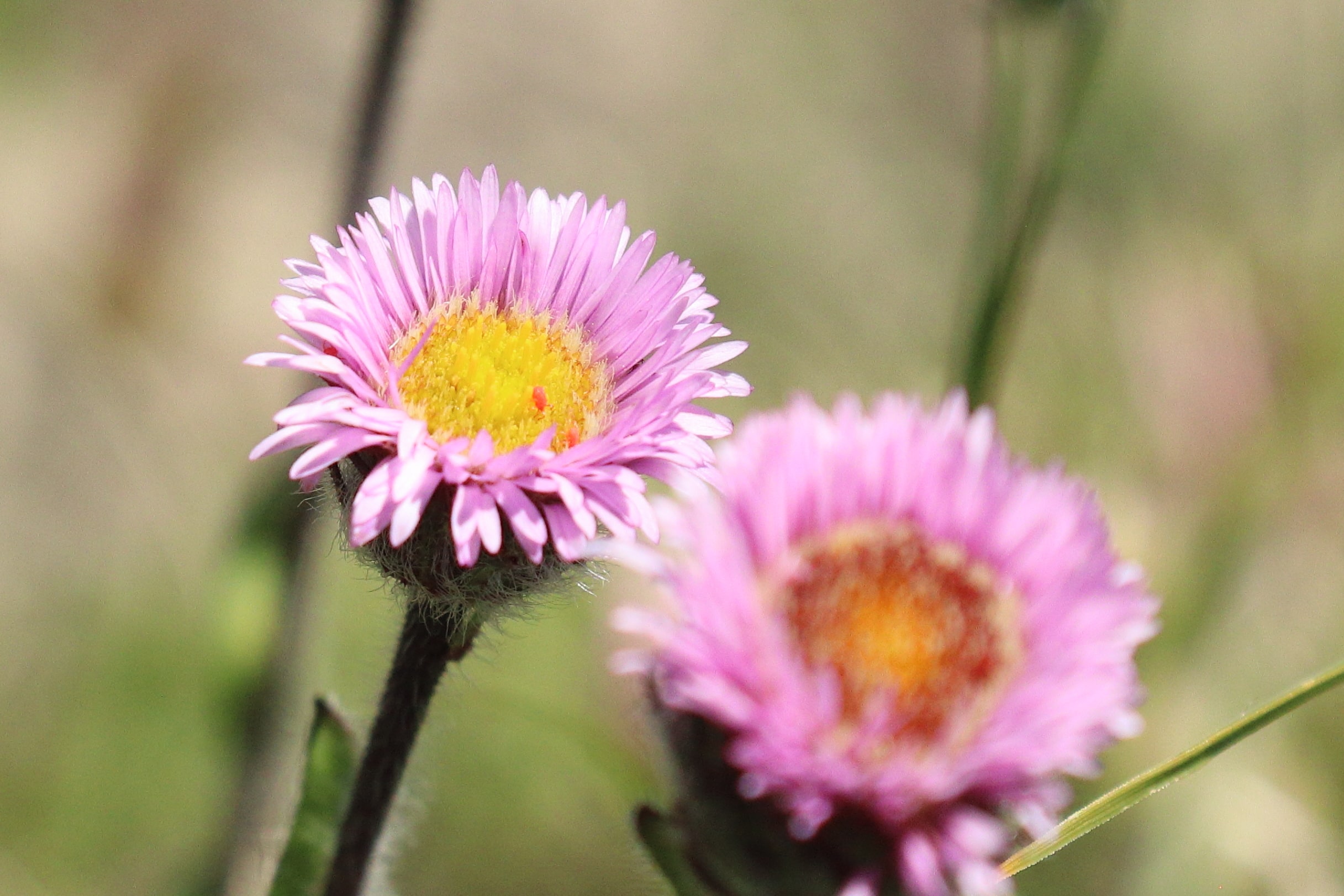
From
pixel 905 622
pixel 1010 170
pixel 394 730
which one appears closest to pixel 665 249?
pixel 1010 170

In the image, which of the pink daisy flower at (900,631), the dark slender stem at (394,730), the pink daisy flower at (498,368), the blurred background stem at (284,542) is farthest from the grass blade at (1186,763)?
the blurred background stem at (284,542)

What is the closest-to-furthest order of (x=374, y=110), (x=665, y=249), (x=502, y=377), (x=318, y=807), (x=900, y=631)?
1. (x=900, y=631)
2. (x=502, y=377)
3. (x=318, y=807)
4. (x=374, y=110)
5. (x=665, y=249)

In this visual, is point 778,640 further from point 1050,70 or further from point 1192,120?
point 1192,120

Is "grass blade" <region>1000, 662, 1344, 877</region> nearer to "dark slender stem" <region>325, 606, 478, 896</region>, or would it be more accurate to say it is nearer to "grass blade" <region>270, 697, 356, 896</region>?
"dark slender stem" <region>325, 606, 478, 896</region>

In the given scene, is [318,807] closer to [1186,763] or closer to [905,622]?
[905,622]

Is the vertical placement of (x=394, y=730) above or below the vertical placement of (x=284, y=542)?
below

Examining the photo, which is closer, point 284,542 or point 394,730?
point 394,730

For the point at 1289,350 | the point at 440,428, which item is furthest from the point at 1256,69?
the point at 440,428
